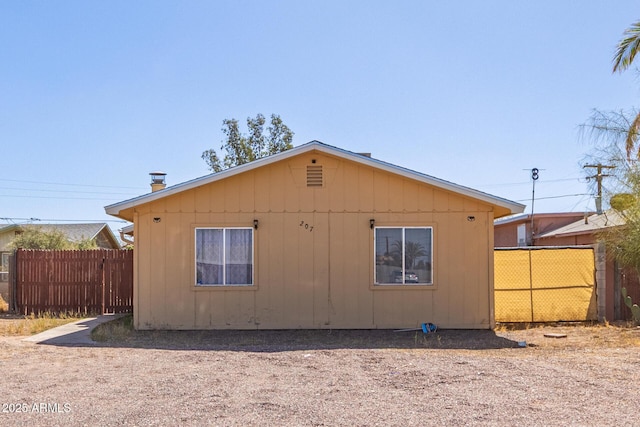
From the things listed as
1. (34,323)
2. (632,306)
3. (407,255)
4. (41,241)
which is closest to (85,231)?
(41,241)

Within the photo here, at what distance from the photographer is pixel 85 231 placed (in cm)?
3195

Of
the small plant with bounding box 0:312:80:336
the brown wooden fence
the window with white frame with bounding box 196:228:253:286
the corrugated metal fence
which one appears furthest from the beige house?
the brown wooden fence

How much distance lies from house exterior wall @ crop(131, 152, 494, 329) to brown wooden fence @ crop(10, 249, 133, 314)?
3.54m

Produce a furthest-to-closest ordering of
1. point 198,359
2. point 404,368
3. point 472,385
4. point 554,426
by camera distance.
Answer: point 198,359, point 404,368, point 472,385, point 554,426

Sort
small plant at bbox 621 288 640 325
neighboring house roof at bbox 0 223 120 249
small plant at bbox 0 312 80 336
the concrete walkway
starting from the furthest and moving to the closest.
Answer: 1. neighboring house roof at bbox 0 223 120 249
2. small plant at bbox 621 288 640 325
3. small plant at bbox 0 312 80 336
4. the concrete walkway

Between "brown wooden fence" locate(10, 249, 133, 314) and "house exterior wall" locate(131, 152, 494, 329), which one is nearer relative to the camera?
"house exterior wall" locate(131, 152, 494, 329)

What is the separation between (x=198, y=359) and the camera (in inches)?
364

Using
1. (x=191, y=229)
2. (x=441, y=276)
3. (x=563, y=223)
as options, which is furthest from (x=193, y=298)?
(x=563, y=223)

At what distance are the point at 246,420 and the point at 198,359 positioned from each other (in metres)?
3.48

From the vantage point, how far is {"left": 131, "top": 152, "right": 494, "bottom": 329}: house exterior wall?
→ 12.8m

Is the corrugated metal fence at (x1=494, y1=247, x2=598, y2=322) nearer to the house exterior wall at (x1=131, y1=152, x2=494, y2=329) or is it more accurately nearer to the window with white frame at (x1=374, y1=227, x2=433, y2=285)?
the house exterior wall at (x1=131, y1=152, x2=494, y2=329)

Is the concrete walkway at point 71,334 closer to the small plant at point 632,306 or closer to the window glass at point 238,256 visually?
the window glass at point 238,256

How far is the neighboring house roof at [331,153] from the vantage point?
40.9 feet

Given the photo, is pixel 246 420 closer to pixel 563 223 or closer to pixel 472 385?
pixel 472 385
